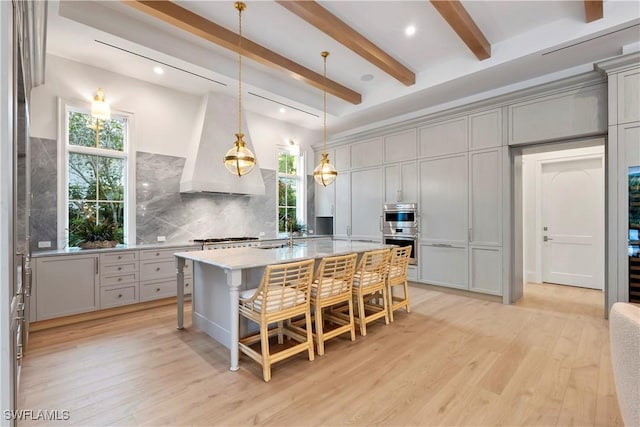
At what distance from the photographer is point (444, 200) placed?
15.9 ft

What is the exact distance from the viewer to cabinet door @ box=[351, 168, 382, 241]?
18.9 ft

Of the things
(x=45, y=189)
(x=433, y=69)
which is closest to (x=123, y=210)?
(x=45, y=189)

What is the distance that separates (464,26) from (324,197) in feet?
13.8

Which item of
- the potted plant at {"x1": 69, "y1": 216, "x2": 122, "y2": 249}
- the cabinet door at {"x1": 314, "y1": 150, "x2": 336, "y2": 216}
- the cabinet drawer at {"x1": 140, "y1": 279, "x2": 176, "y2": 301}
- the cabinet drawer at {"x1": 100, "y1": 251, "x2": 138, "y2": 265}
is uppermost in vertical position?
the cabinet door at {"x1": 314, "y1": 150, "x2": 336, "y2": 216}

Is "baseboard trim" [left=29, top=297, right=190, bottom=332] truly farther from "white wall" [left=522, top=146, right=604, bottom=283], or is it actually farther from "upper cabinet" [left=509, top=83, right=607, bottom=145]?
"white wall" [left=522, top=146, right=604, bottom=283]

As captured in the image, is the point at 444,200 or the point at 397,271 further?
the point at 444,200

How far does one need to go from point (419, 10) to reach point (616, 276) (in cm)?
367

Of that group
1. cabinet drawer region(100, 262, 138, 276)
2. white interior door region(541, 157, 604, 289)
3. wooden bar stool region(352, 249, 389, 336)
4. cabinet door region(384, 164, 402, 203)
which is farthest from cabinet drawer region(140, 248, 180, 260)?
white interior door region(541, 157, 604, 289)

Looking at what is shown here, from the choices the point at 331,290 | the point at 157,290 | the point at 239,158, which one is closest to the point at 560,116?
the point at 331,290

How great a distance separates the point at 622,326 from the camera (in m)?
0.87

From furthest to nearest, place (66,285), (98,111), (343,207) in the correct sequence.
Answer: (343,207) → (98,111) → (66,285)

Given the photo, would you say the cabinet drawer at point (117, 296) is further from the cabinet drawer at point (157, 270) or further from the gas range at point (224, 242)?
the gas range at point (224, 242)

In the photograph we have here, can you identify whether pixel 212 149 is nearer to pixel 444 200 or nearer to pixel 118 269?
pixel 118 269

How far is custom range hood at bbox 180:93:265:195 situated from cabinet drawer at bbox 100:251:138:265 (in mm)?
1251
